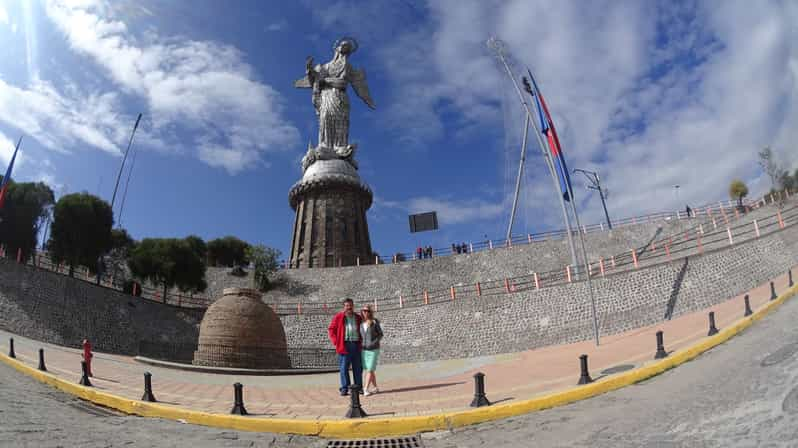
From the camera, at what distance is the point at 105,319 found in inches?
1017

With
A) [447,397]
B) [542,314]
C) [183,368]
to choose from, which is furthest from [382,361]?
[447,397]

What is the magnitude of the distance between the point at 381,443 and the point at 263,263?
37022 mm

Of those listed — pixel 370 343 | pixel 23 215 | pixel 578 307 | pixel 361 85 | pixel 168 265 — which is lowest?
pixel 370 343

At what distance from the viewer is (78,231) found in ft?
108

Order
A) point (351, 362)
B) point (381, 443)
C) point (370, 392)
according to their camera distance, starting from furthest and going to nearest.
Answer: point (370, 392), point (351, 362), point (381, 443)

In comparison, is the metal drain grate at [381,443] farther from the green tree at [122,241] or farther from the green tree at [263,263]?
the green tree at [122,241]

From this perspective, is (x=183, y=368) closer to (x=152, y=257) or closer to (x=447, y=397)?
(x=447, y=397)

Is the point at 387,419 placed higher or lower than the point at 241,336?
lower

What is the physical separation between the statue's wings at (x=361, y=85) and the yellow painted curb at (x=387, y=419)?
48.9m

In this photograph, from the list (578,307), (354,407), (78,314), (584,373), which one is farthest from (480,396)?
(78,314)

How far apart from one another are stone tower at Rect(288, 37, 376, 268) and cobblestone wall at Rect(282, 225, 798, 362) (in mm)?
21754

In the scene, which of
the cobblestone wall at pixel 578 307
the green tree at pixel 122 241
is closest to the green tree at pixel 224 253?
the green tree at pixel 122 241

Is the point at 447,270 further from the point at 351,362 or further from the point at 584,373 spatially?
the point at 584,373

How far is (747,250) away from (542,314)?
8.20 m
